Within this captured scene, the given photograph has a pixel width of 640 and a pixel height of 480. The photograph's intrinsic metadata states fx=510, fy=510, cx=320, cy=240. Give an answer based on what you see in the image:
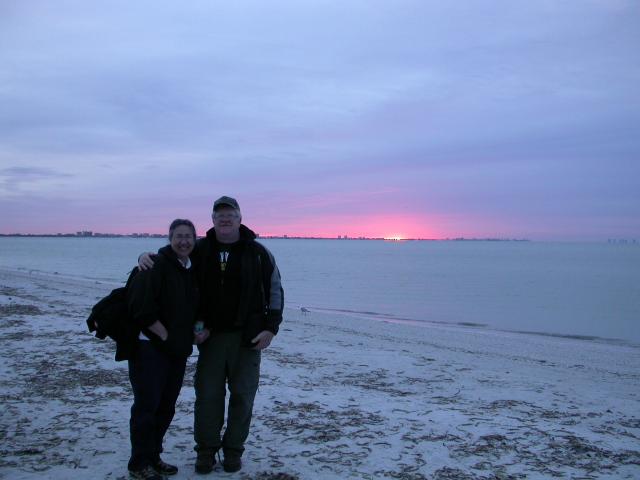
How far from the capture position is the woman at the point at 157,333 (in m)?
3.95

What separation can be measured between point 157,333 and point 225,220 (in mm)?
1049

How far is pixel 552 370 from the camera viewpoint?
10.2 metres

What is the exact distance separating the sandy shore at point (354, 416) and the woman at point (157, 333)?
0.37 m

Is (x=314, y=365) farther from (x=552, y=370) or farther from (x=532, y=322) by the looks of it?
(x=532, y=322)

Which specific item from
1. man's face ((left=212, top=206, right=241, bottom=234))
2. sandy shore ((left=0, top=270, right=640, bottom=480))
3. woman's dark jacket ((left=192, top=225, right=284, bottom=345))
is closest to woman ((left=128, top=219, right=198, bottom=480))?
woman's dark jacket ((left=192, top=225, right=284, bottom=345))

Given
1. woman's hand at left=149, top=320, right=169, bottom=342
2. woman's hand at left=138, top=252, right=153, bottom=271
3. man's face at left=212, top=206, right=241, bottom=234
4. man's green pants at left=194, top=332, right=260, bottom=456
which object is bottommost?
man's green pants at left=194, top=332, right=260, bottom=456

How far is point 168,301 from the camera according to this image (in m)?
4.06

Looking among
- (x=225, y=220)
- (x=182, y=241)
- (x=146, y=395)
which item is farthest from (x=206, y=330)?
(x=225, y=220)

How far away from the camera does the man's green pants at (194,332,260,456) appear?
4324 mm

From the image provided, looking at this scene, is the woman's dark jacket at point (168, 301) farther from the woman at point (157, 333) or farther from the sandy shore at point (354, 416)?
the sandy shore at point (354, 416)

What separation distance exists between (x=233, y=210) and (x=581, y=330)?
65.6ft

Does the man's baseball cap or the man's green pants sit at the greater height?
the man's baseball cap

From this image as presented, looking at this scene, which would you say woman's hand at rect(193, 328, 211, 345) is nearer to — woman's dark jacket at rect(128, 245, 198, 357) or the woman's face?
woman's dark jacket at rect(128, 245, 198, 357)

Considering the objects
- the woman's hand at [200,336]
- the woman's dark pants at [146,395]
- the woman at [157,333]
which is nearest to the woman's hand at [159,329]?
the woman at [157,333]
